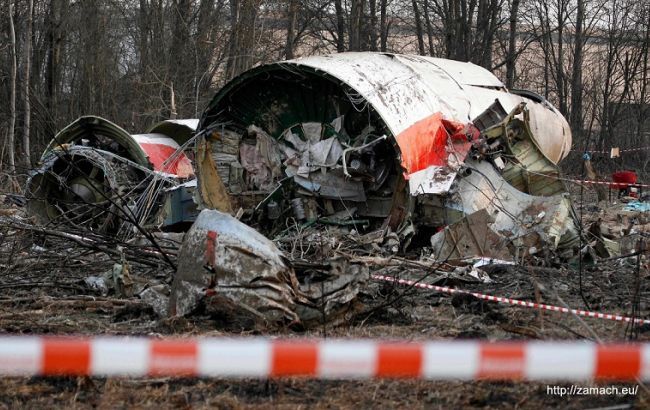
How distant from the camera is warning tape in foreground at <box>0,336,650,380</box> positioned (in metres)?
3.41

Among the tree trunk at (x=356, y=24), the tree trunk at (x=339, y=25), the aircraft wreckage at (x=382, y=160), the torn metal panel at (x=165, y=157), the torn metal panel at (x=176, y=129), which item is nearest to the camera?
the aircraft wreckage at (x=382, y=160)

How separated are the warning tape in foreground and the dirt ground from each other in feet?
1.65

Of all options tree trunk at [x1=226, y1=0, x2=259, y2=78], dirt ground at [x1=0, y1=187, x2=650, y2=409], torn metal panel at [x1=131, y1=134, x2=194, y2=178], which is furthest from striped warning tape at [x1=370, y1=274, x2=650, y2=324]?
tree trunk at [x1=226, y1=0, x2=259, y2=78]

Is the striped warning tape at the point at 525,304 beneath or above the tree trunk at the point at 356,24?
beneath

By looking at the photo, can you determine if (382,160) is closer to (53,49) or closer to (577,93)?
(53,49)

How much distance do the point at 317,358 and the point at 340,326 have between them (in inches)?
89.6

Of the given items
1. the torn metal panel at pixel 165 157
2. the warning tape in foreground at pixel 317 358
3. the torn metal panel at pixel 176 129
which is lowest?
the warning tape in foreground at pixel 317 358

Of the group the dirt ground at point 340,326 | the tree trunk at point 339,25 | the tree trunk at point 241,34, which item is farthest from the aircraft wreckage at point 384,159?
the tree trunk at point 339,25

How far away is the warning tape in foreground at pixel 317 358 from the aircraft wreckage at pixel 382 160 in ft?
16.8

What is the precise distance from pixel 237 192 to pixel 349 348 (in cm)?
807

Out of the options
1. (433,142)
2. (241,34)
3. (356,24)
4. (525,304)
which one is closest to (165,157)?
(433,142)

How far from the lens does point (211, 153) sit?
11555 mm

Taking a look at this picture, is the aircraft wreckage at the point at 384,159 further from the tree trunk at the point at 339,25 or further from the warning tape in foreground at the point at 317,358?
the tree trunk at the point at 339,25

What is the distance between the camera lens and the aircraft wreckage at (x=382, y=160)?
967 cm
